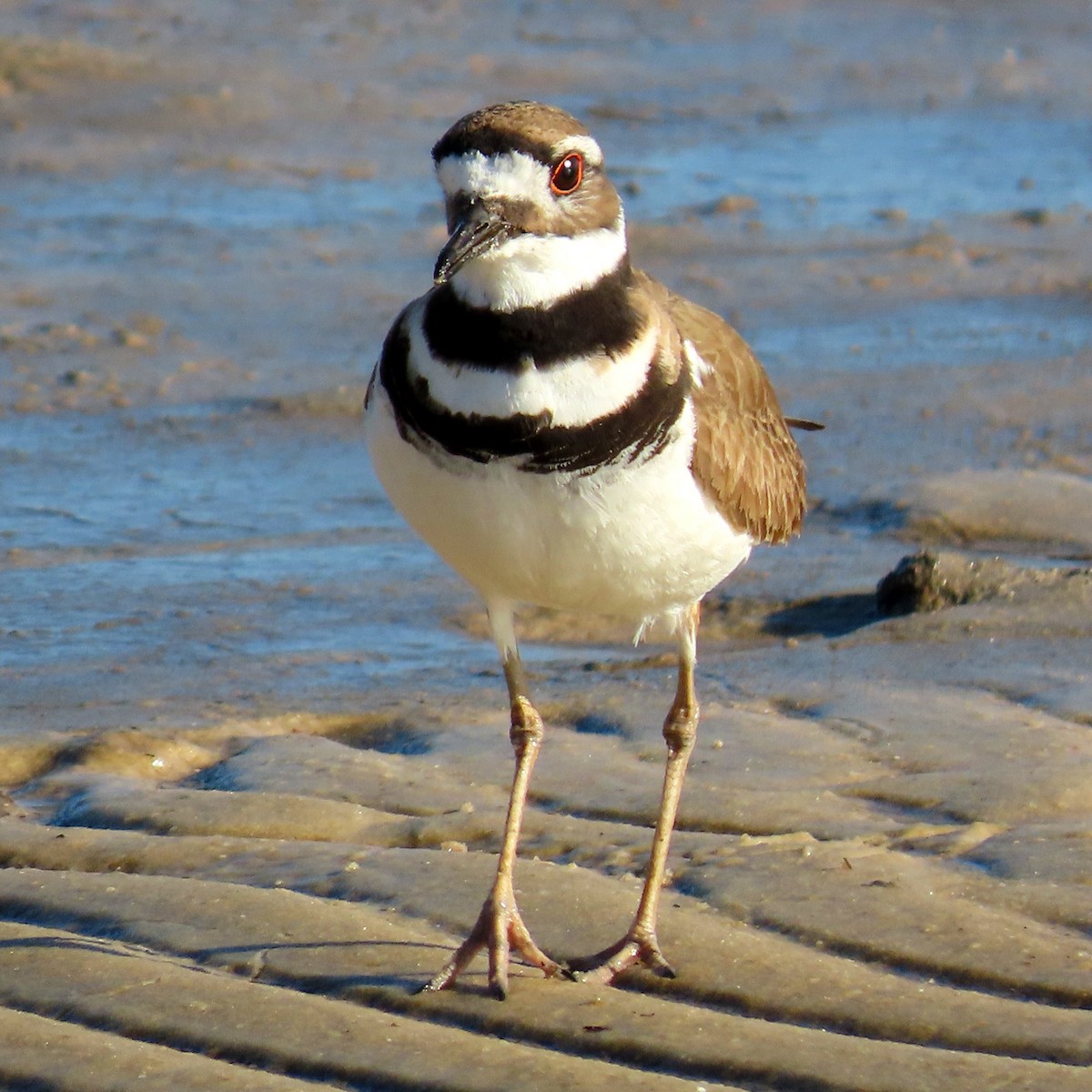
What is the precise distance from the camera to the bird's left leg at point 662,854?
3982mm

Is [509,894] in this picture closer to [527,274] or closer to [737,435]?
[737,435]

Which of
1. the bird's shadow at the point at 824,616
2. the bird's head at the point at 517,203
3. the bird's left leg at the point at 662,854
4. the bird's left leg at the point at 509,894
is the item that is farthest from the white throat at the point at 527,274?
the bird's shadow at the point at 824,616

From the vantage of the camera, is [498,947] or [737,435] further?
[737,435]

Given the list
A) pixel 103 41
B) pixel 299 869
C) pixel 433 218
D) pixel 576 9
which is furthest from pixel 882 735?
pixel 576 9

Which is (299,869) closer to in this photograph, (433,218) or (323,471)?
(323,471)

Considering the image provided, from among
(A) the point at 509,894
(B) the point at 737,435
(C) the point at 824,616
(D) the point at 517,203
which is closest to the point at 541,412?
(D) the point at 517,203

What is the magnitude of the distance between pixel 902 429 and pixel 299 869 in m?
4.52

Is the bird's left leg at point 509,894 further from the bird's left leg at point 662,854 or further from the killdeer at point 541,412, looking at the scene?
the bird's left leg at point 662,854

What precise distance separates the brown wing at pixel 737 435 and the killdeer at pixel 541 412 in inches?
0.8

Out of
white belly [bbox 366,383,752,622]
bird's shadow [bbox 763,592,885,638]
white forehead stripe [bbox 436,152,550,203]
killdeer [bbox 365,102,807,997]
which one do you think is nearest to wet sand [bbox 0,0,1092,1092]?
bird's shadow [bbox 763,592,885,638]

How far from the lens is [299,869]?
14.4 ft

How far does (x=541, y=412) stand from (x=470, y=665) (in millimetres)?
2236

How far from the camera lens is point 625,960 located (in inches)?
157

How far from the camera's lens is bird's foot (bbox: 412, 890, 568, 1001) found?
3920 millimetres
